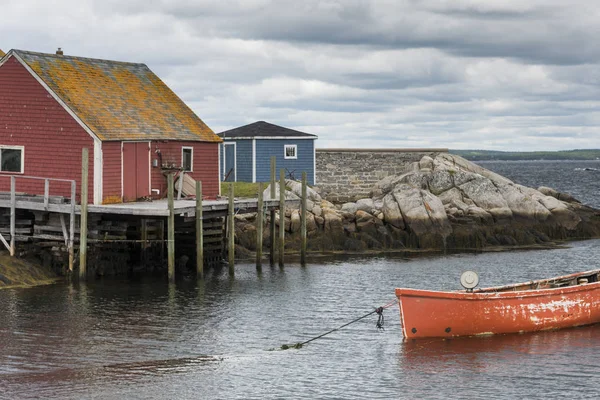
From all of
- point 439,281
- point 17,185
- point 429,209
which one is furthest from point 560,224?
point 17,185

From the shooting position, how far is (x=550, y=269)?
134 feet

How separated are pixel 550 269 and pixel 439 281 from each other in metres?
6.24

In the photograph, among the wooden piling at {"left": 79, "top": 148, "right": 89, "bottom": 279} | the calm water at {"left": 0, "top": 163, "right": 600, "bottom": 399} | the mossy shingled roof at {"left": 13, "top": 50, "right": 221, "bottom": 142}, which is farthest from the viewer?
the mossy shingled roof at {"left": 13, "top": 50, "right": 221, "bottom": 142}

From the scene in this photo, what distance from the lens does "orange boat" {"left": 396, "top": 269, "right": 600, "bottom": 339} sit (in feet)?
84.6

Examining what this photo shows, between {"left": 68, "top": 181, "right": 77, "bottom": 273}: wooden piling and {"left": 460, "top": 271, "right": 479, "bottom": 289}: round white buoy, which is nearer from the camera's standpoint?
{"left": 460, "top": 271, "right": 479, "bottom": 289}: round white buoy

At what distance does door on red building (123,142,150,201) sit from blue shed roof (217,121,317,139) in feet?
53.7

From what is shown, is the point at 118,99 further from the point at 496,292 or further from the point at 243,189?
the point at 496,292

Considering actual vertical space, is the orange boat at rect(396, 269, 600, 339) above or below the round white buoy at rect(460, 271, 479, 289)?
below

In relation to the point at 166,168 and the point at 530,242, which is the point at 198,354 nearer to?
the point at 166,168

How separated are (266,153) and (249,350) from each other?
2929 centimetres

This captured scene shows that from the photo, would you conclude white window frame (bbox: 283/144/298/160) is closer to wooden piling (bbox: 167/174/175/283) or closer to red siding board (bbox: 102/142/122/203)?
red siding board (bbox: 102/142/122/203)

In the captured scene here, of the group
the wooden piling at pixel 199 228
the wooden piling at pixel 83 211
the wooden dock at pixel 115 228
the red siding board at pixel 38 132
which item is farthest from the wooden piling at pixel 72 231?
the wooden piling at pixel 199 228

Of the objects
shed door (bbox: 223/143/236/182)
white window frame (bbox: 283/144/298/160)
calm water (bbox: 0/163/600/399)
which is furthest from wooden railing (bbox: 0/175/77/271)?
white window frame (bbox: 283/144/298/160)

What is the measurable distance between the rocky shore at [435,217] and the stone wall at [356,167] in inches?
38.8
